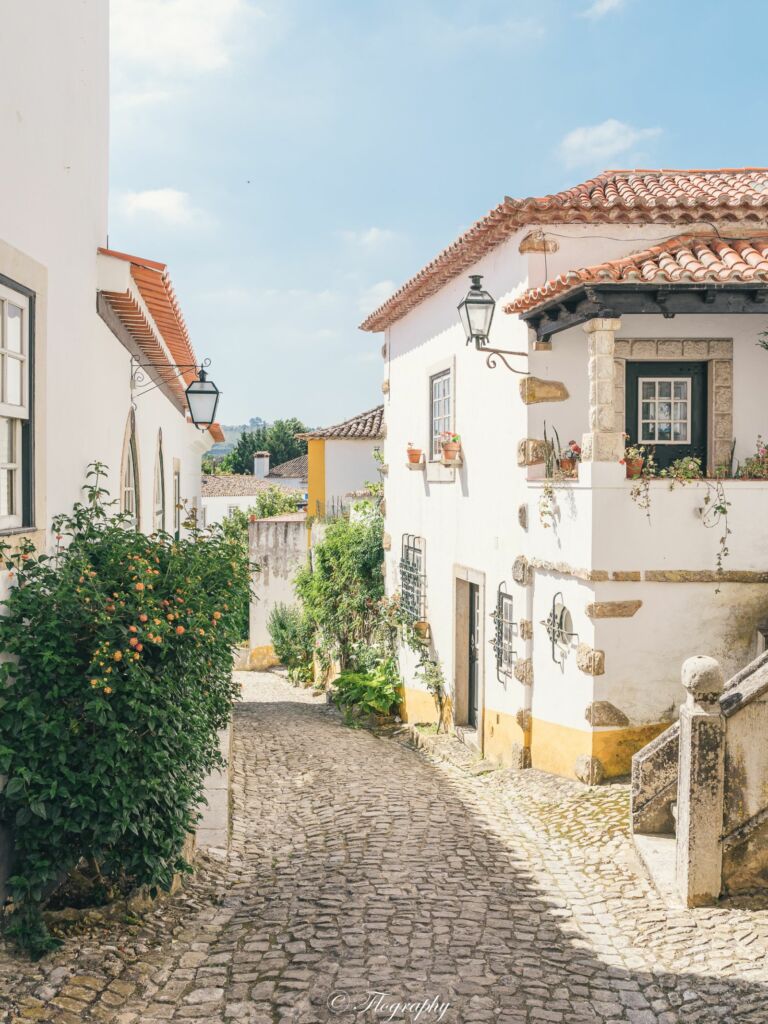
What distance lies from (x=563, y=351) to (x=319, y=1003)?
22.1 ft

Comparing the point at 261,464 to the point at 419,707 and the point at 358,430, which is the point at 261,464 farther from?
the point at 419,707

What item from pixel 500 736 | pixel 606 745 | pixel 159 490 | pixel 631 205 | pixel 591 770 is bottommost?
pixel 500 736

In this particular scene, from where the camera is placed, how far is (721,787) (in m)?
5.66

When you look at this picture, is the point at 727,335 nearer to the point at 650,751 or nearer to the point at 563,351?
the point at 563,351

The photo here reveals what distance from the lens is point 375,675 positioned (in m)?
15.5

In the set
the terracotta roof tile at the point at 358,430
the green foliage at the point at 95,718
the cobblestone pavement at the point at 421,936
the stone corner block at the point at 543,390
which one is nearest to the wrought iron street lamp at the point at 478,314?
the stone corner block at the point at 543,390

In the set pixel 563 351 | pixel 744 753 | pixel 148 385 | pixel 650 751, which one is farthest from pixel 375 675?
pixel 744 753

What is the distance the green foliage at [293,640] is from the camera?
21328 mm

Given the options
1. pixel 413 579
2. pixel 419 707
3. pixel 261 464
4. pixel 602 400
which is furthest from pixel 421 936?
pixel 261 464

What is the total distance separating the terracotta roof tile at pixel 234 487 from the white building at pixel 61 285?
4248cm

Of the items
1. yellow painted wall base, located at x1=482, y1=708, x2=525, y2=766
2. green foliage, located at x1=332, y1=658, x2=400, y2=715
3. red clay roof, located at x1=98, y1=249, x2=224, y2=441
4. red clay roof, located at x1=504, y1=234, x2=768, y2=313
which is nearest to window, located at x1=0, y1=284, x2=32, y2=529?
red clay roof, located at x1=98, y1=249, x2=224, y2=441

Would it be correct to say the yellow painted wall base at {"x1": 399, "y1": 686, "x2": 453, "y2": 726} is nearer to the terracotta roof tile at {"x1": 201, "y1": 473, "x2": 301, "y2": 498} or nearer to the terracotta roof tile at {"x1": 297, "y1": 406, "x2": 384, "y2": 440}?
the terracotta roof tile at {"x1": 297, "y1": 406, "x2": 384, "y2": 440}

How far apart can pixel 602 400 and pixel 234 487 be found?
46.0 metres

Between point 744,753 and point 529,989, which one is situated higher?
point 744,753
